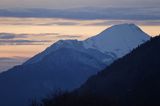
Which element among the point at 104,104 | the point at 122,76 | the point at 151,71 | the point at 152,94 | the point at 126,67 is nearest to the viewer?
the point at 104,104

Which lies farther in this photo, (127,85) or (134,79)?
(134,79)

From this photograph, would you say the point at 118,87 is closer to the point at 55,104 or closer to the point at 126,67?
the point at 126,67

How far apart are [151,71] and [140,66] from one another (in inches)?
495

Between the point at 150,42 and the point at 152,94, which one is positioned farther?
the point at 150,42

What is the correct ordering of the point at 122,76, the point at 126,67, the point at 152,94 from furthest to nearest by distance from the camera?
1. the point at 126,67
2. the point at 122,76
3. the point at 152,94

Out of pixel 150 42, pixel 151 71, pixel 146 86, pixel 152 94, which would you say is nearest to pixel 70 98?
pixel 152 94

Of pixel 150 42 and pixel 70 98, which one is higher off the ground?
pixel 150 42

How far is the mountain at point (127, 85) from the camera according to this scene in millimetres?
83312

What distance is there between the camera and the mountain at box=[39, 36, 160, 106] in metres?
83.3

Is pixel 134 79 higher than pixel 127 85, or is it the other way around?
pixel 134 79

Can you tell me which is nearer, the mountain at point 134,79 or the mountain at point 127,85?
the mountain at point 127,85

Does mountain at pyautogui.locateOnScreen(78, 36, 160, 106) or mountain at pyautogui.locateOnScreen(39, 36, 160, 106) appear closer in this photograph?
mountain at pyautogui.locateOnScreen(39, 36, 160, 106)

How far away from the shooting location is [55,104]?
82.1 metres

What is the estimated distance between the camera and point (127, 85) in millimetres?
131500
